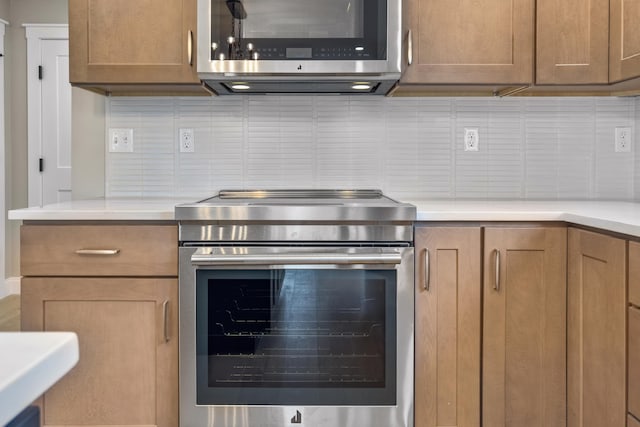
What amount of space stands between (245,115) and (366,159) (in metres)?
0.56

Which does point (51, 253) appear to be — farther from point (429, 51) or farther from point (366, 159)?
point (429, 51)

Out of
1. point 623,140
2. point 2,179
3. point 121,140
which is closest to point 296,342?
point 121,140

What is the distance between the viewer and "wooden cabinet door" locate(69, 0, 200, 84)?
86.7 inches

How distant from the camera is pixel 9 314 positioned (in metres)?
4.05

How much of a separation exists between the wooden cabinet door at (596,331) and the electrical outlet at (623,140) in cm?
88

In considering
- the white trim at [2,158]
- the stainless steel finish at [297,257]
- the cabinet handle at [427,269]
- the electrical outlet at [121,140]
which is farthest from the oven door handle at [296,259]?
the white trim at [2,158]

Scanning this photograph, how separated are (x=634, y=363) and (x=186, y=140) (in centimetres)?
188

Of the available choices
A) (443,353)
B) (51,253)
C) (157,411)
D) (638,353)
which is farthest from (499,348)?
(51,253)

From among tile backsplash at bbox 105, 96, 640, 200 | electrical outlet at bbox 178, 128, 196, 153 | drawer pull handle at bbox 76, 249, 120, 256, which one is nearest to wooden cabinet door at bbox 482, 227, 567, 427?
tile backsplash at bbox 105, 96, 640, 200

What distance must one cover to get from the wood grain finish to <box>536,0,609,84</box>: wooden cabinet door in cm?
105

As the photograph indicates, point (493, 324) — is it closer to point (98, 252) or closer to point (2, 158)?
point (98, 252)

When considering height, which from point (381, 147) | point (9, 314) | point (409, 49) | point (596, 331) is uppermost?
point (409, 49)

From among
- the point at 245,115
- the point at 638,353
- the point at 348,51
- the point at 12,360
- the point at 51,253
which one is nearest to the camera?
the point at 12,360

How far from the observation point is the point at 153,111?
2545mm
